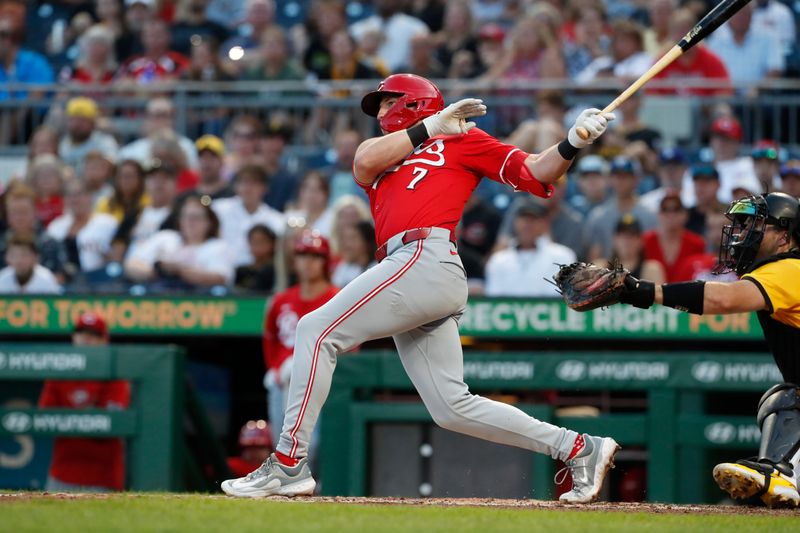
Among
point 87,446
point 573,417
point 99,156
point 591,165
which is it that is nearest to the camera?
point 573,417

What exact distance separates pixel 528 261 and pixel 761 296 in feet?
12.8

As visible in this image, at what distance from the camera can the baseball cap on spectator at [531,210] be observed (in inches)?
385

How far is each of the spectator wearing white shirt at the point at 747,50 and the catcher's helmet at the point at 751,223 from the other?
5.59m

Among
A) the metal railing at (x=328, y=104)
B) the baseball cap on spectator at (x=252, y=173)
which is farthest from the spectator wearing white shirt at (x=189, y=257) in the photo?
the metal railing at (x=328, y=104)

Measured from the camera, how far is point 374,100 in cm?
636

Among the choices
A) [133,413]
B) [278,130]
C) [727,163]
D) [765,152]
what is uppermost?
[278,130]

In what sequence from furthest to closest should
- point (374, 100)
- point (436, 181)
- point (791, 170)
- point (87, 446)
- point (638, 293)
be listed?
point (791, 170), point (87, 446), point (374, 100), point (436, 181), point (638, 293)

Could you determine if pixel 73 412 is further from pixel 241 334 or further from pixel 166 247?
pixel 166 247

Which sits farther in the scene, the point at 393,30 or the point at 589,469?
the point at 393,30

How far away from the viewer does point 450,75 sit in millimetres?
12656

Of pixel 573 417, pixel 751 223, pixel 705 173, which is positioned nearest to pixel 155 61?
→ pixel 705 173

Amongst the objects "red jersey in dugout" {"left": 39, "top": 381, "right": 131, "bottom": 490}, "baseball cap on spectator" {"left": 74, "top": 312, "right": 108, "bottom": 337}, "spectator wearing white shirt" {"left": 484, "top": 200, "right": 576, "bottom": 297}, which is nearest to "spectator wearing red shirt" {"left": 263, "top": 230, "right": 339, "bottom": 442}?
"red jersey in dugout" {"left": 39, "top": 381, "right": 131, "bottom": 490}

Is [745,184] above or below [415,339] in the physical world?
above

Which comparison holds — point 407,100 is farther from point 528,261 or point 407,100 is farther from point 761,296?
point 528,261
